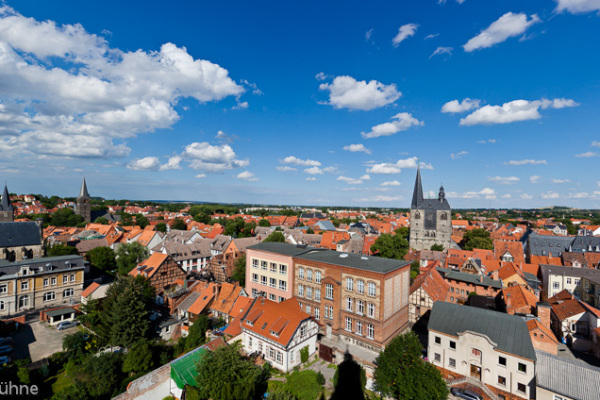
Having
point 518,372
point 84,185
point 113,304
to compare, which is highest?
point 84,185

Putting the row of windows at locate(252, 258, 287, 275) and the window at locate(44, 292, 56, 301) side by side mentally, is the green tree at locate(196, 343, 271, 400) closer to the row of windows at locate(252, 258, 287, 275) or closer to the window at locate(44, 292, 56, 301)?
the row of windows at locate(252, 258, 287, 275)

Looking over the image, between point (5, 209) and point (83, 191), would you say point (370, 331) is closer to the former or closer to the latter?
point (5, 209)

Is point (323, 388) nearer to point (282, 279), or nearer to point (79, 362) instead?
point (282, 279)

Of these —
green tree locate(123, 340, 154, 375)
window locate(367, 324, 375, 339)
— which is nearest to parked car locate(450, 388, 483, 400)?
window locate(367, 324, 375, 339)

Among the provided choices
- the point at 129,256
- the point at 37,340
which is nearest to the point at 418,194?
the point at 129,256

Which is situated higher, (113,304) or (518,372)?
(113,304)

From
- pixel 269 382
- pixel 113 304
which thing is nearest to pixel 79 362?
pixel 113 304

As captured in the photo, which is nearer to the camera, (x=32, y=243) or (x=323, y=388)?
(x=323, y=388)

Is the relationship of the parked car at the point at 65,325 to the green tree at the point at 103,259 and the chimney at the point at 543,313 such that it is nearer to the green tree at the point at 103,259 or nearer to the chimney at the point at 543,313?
the green tree at the point at 103,259
